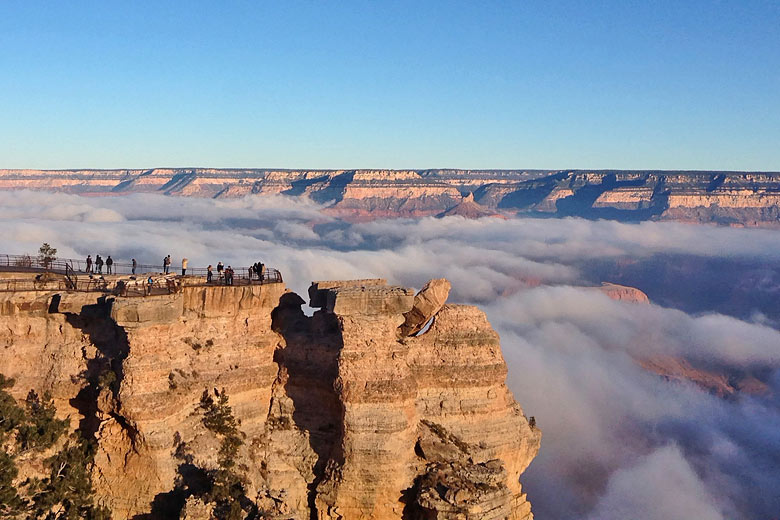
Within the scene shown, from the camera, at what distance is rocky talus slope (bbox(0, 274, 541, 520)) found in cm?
2445

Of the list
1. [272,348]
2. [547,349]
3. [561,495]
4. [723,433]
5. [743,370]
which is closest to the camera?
[272,348]

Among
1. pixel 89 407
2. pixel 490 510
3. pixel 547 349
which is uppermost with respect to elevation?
pixel 89 407

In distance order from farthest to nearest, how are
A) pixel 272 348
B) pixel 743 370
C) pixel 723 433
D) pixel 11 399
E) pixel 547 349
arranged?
1. pixel 743 370
2. pixel 547 349
3. pixel 723 433
4. pixel 272 348
5. pixel 11 399

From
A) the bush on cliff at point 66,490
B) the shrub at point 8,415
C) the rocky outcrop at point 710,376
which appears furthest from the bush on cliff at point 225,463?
the rocky outcrop at point 710,376

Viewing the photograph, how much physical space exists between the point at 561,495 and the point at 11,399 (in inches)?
2393

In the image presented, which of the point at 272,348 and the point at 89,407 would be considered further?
the point at 272,348

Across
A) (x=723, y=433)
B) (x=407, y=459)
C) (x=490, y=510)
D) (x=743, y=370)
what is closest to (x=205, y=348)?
(x=407, y=459)

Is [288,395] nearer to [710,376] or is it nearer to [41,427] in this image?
[41,427]

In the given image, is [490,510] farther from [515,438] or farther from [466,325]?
[466,325]

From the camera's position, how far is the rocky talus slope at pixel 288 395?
2445 cm

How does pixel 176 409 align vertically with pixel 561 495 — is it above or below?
above

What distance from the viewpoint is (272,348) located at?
28516 millimetres

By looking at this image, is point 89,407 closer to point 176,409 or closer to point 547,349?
point 176,409

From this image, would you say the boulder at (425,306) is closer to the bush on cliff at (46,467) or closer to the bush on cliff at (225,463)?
the bush on cliff at (225,463)
